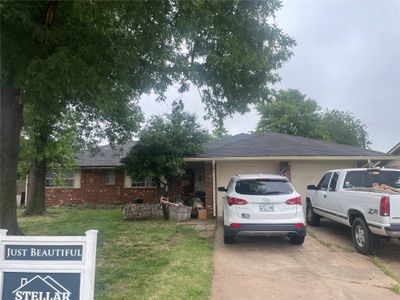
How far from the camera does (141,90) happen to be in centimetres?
884

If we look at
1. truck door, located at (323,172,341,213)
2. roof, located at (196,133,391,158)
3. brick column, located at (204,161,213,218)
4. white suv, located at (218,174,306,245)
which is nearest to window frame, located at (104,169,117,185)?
roof, located at (196,133,391,158)

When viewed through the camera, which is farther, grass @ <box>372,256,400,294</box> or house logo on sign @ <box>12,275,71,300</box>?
grass @ <box>372,256,400,294</box>

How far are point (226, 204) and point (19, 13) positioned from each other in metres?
6.04

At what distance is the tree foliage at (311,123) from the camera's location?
45.9 meters

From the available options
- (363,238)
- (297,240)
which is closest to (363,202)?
(363,238)

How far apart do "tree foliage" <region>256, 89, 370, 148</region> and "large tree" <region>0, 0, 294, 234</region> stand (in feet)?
125

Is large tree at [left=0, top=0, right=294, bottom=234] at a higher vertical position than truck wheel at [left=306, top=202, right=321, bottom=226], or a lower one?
higher

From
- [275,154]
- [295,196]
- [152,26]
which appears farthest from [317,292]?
[275,154]

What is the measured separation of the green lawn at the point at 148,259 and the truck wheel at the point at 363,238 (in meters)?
3.42

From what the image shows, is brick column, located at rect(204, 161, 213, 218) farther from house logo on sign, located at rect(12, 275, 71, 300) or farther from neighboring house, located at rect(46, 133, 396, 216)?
house logo on sign, located at rect(12, 275, 71, 300)

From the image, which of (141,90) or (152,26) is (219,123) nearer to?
(141,90)

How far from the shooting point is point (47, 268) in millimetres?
Result: 3660

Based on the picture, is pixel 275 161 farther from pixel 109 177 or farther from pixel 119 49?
pixel 109 177

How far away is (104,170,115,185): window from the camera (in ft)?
69.9
